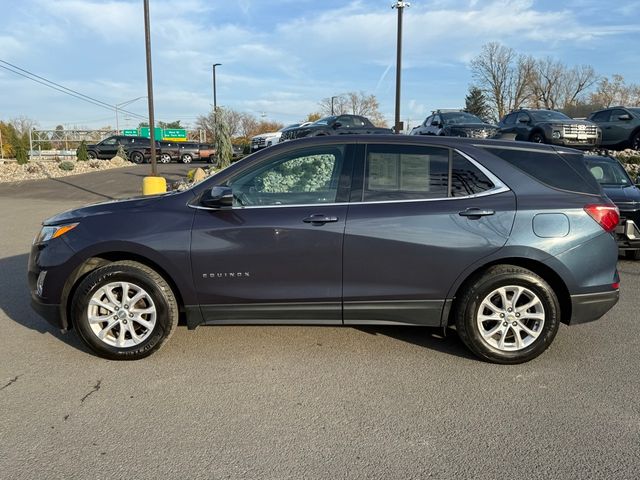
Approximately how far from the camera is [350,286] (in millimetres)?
3879

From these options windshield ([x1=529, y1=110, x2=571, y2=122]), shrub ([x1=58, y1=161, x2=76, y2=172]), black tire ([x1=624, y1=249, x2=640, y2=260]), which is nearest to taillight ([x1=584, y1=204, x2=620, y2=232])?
black tire ([x1=624, y1=249, x2=640, y2=260])

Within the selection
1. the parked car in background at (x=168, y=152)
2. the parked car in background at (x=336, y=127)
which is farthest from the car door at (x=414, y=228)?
the parked car in background at (x=168, y=152)

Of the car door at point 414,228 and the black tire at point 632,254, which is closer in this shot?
the car door at point 414,228

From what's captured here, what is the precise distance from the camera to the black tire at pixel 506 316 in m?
3.85

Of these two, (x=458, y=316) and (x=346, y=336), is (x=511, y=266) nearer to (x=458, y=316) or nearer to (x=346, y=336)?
(x=458, y=316)

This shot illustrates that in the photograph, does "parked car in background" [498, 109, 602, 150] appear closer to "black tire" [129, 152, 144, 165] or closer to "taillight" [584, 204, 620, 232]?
"taillight" [584, 204, 620, 232]

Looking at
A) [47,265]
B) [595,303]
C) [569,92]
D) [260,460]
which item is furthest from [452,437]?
[569,92]

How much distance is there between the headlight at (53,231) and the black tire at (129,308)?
1.37ft

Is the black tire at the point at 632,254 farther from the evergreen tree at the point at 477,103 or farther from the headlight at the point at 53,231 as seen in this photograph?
the evergreen tree at the point at 477,103

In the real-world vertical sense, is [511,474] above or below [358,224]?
below

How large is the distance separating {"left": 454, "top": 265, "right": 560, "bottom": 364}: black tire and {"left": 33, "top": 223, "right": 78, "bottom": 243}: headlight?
3.17 meters

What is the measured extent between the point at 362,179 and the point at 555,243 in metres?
1.55

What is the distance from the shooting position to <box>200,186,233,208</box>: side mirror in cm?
382

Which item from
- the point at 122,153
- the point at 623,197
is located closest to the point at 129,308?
the point at 623,197
